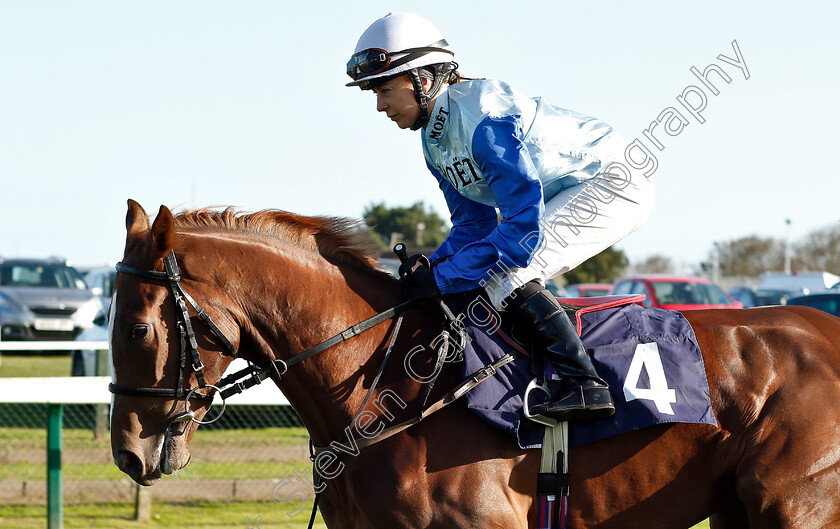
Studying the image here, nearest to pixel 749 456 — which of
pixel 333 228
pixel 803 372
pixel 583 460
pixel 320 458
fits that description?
pixel 803 372

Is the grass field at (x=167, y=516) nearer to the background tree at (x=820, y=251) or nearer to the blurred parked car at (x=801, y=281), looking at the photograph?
the blurred parked car at (x=801, y=281)

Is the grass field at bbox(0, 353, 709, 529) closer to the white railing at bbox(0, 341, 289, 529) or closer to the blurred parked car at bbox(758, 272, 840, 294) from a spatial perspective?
the white railing at bbox(0, 341, 289, 529)

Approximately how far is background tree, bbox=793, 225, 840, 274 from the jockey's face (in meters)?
45.5

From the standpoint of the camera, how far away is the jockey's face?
292 centimetres

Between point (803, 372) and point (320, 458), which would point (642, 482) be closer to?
point (803, 372)

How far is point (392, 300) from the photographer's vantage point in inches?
114

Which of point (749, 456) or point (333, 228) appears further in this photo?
point (333, 228)

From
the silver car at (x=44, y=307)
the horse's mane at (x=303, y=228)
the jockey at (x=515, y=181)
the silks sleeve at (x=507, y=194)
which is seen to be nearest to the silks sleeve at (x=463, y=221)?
the jockey at (x=515, y=181)

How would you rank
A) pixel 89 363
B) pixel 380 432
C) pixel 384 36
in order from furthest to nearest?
pixel 89 363 → pixel 384 36 → pixel 380 432

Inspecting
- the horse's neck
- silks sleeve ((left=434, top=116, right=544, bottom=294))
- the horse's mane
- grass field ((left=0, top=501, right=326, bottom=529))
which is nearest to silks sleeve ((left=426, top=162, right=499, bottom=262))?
the horse's mane

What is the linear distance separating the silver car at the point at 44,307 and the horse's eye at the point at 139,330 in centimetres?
1163

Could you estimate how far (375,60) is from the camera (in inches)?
112

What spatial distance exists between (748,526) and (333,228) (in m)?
1.85

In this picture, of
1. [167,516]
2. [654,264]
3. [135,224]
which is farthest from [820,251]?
[135,224]
